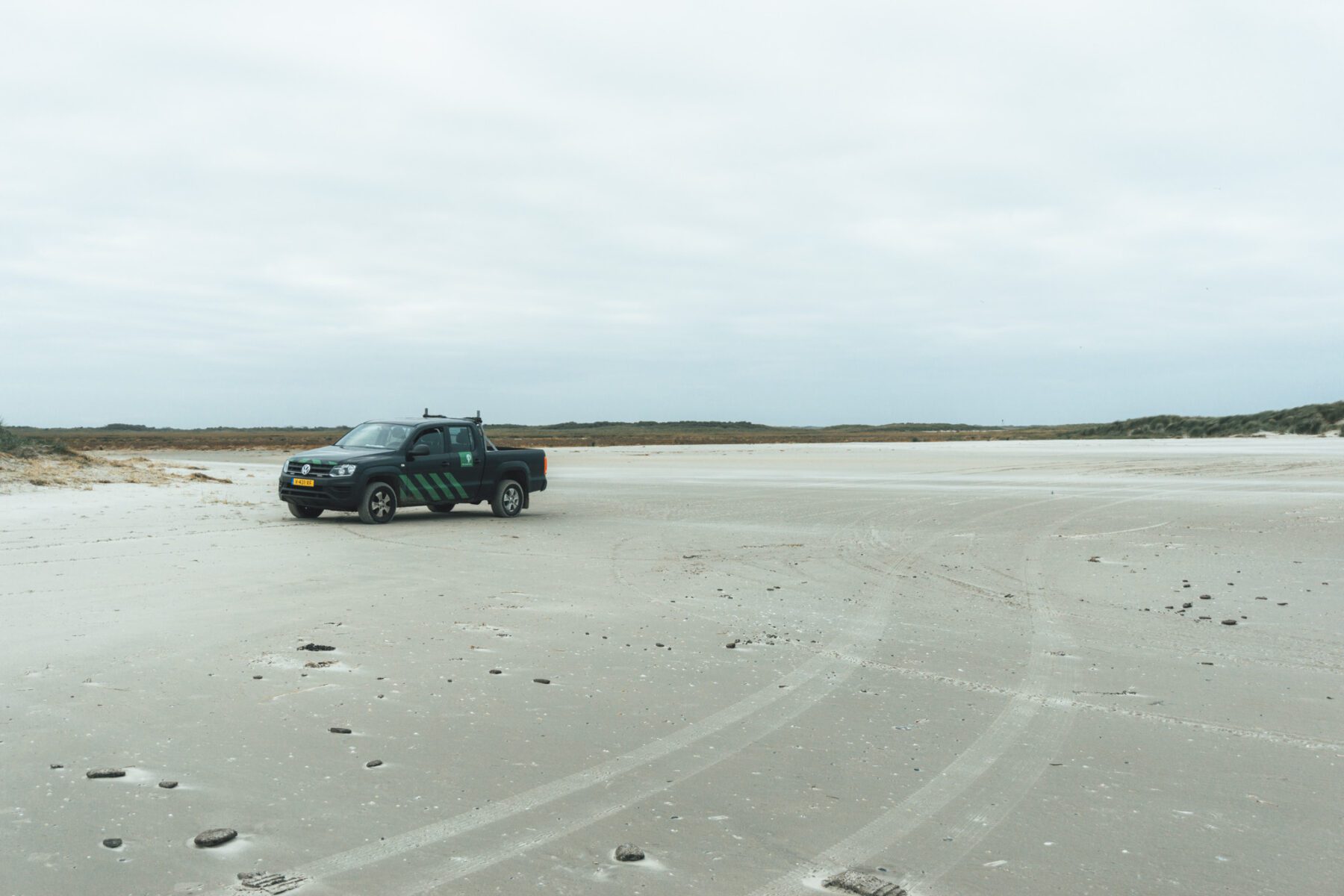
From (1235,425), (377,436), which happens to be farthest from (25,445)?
(1235,425)

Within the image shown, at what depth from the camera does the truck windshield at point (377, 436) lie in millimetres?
19562

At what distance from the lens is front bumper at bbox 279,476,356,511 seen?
724 inches

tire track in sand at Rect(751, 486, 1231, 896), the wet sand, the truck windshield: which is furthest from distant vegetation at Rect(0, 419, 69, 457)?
tire track in sand at Rect(751, 486, 1231, 896)

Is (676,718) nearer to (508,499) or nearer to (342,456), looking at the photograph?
(342,456)

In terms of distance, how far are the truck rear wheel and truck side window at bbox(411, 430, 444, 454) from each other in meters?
1.30

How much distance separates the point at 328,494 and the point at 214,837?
48.7 feet

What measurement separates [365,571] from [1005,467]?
29745mm

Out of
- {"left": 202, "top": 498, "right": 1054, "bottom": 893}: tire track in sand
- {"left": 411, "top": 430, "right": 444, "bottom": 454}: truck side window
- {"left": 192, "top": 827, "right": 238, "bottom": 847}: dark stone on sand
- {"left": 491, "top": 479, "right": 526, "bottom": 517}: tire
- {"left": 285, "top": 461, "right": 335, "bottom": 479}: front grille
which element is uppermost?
{"left": 411, "top": 430, "right": 444, "bottom": 454}: truck side window

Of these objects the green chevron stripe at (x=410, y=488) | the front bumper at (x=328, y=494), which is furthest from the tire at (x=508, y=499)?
the front bumper at (x=328, y=494)

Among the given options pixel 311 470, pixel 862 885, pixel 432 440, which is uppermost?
pixel 432 440

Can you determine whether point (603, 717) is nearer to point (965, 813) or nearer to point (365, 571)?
point (965, 813)

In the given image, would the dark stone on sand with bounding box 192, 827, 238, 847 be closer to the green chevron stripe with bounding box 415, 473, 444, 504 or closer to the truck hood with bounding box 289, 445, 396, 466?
the truck hood with bounding box 289, 445, 396, 466

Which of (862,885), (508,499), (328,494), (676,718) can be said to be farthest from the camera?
(508,499)

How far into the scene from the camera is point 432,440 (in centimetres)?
1977
